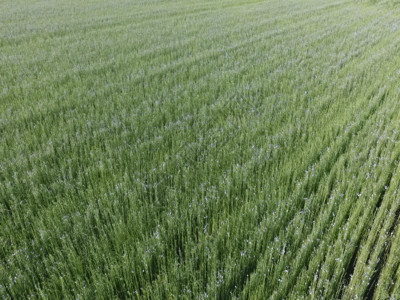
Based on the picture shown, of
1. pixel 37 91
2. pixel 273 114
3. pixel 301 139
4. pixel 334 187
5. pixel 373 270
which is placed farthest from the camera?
pixel 37 91

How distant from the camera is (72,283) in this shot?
1.86m

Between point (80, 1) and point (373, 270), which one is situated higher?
point (80, 1)

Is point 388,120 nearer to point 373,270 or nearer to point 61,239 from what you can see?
point 373,270

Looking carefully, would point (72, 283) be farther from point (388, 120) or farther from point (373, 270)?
point (388, 120)

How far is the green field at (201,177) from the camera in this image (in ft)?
6.26

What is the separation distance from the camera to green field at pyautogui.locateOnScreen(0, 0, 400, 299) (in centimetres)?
191

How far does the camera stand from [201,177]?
2840 millimetres

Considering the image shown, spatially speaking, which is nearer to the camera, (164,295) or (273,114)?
(164,295)

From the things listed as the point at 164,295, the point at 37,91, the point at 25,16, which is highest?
the point at 25,16

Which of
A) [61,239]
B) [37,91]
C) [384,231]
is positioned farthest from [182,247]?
[37,91]

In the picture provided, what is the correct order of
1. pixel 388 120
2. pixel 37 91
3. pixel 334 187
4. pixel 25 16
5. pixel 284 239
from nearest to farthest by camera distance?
1. pixel 284 239
2. pixel 334 187
3. pixel 388 120
4. pixel 37 91
5. pixel 25 16

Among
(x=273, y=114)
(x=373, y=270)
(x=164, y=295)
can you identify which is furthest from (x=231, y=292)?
(x=273, y=114)

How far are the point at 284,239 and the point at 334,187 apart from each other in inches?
36.2

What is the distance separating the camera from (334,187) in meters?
2.73
